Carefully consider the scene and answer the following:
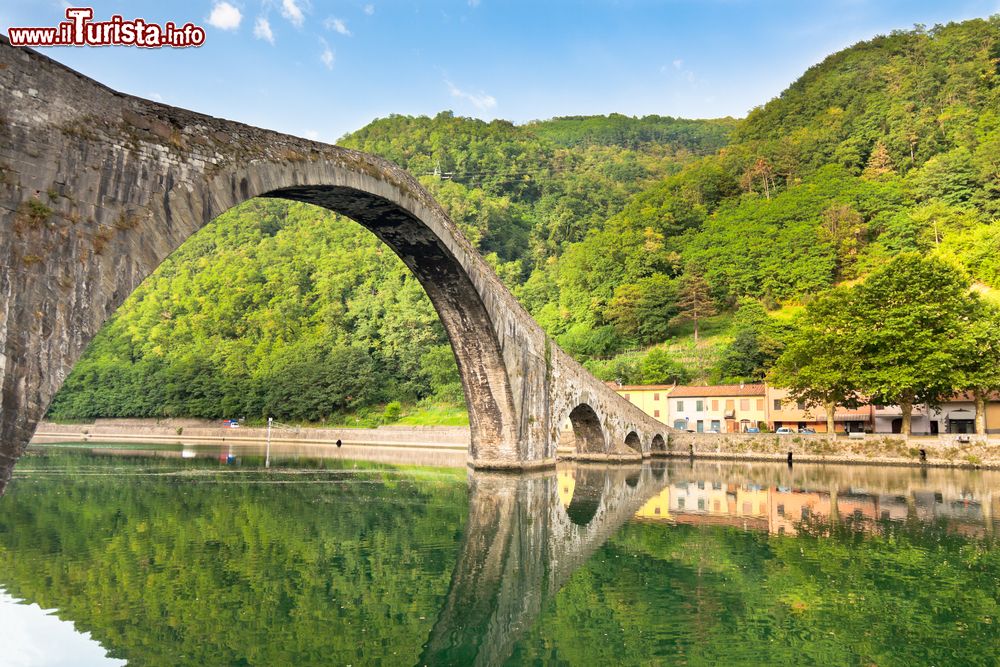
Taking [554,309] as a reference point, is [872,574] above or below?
below

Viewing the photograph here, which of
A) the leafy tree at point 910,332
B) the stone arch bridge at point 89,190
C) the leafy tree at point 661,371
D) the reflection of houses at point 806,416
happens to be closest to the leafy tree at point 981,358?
the leafy tree at point 910,332

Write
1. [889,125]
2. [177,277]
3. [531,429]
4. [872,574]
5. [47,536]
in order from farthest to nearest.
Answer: [177,277]
[889,125]
[531,429]
[47,536]
[872,574]

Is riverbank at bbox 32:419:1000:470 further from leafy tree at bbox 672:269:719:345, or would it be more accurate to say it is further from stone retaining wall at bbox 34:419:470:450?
leafy tree at bbox 672:269:719:345

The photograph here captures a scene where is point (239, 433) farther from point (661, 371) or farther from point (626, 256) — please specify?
point (626, 256)

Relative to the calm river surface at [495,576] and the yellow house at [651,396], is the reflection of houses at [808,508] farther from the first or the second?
the yellow house at [651,396]

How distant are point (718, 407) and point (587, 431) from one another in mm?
17728

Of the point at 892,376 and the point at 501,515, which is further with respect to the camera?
the point at 892,376

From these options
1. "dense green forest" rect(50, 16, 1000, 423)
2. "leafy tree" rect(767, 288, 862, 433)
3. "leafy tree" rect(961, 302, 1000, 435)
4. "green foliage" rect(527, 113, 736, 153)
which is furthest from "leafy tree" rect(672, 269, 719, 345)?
"green foliage" rect(527, 113, 736, 153)

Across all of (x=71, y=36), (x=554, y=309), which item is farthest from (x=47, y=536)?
(x=554, y=309)

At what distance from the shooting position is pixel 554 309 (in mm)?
71312

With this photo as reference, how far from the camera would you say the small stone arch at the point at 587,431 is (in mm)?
31359

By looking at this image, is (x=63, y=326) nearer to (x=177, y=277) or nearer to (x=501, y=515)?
(x=501, y=515)

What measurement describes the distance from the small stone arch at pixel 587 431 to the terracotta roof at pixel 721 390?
55.5 ft

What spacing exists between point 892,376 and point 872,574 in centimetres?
2512
